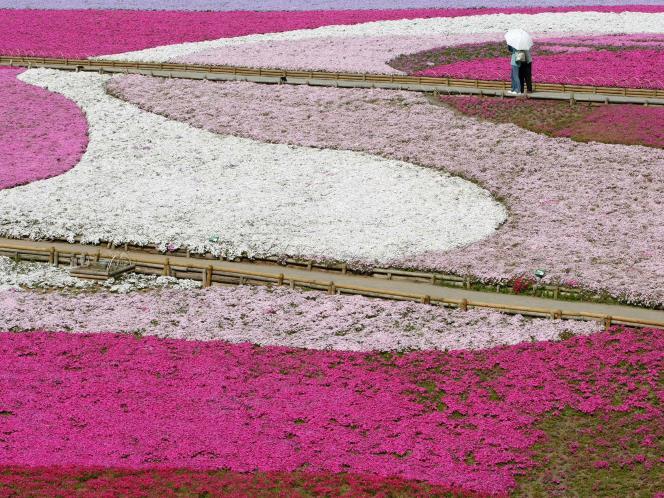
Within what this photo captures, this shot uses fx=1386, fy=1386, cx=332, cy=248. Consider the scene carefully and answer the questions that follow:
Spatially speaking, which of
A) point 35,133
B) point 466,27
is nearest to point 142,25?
point 466,27

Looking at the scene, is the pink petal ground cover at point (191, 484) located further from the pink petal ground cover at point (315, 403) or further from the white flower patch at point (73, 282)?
the white flower patch at point (73, 282)

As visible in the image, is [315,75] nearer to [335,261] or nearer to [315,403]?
[335,261]

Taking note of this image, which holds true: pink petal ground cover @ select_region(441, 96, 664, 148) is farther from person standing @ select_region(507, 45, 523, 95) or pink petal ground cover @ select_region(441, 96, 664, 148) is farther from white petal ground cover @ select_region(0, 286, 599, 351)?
white petal ground cover @ select_region(0, 286, 599, 351)

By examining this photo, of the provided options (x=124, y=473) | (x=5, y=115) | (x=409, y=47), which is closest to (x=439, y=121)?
(x=409, y=47)

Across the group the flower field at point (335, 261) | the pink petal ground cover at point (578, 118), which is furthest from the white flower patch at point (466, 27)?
the pink petal ground cover at point (578, 118)

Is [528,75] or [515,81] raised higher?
[528,75]

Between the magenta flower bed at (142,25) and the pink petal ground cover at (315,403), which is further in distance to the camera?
the magenta flower bed at (142,25)
